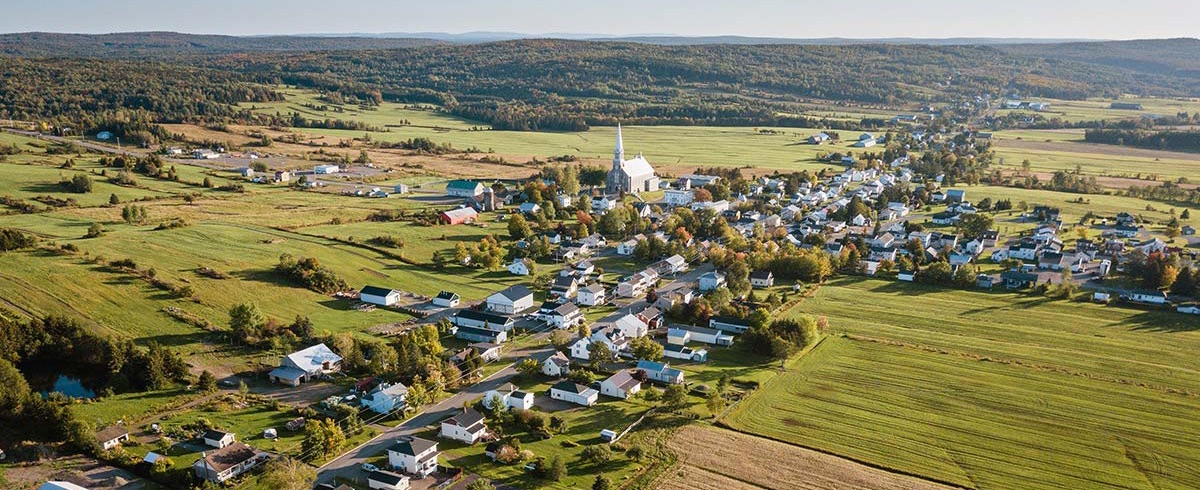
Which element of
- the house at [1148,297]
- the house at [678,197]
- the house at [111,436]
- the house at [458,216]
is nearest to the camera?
the house at [111,436]

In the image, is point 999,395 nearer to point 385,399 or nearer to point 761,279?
point 761,279

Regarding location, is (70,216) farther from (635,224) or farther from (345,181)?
(635,224)

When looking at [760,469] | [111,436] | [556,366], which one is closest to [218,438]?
[111,436]

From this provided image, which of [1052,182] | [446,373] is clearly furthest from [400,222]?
[1052,182]

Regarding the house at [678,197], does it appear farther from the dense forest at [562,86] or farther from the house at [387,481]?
the dense forest at [562,86]

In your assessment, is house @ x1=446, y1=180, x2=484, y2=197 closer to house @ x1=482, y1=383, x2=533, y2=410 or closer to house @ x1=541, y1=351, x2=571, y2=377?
house @ x1=541, y1=351, x2=571, y2=377

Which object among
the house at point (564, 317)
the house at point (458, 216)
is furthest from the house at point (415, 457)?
the house at point (458, 216)
